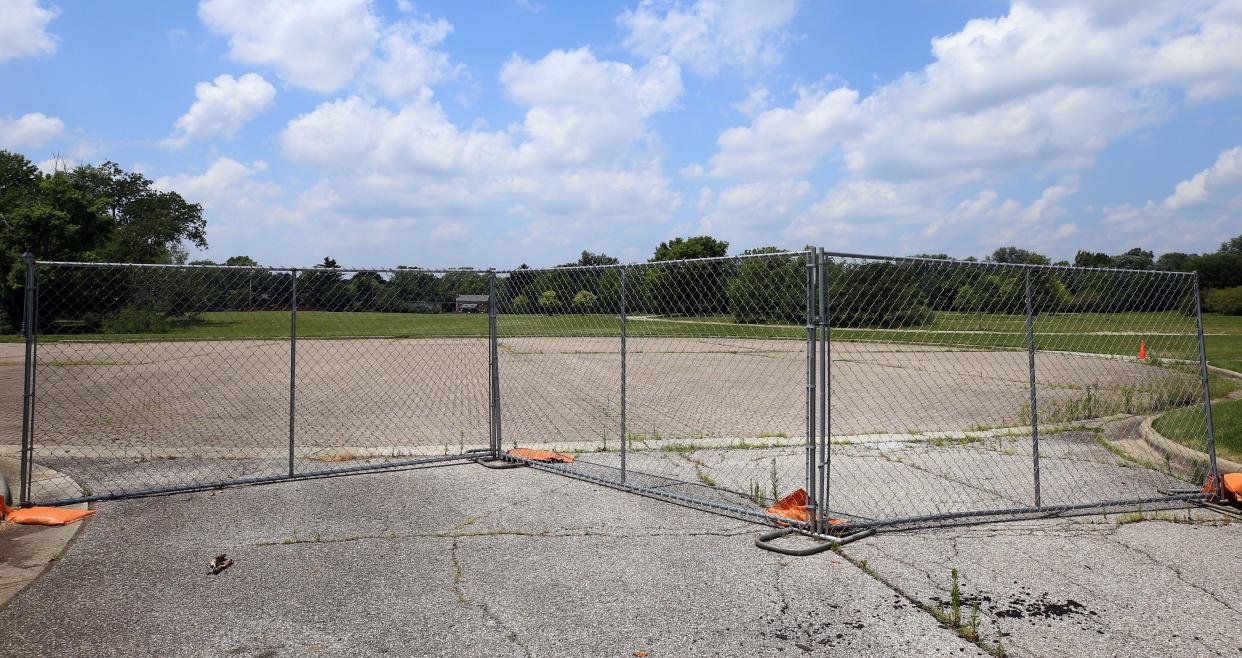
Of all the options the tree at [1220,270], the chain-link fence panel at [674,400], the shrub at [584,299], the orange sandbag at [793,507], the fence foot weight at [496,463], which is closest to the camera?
the orange sandbag at [793,507]

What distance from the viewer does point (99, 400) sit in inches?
520

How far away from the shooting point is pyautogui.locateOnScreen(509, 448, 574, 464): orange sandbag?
8.00m

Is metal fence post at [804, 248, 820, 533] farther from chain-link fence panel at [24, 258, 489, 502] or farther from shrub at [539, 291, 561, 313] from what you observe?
chain-link fence panel at [24, 258, 489, 502]

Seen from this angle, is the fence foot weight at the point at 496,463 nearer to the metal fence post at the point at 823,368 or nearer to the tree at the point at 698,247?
the metal fence post at the point at 823,368

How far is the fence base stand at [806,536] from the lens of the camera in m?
5.10

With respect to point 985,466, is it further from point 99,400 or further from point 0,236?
point 0,236

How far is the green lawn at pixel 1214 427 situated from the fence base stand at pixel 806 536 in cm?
544

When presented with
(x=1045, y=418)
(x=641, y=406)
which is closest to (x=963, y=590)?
(x=1045, y=418)

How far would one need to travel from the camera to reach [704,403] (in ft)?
42.9

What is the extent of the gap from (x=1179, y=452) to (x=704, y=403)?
6718 mm

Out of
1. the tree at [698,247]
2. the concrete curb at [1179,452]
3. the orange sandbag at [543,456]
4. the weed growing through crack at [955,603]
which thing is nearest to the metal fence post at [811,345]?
the weed growing through crack at [955,603]

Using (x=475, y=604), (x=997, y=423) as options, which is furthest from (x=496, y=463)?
(x=997, y=423)

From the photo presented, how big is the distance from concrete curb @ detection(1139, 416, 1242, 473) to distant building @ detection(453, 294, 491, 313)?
7826mm

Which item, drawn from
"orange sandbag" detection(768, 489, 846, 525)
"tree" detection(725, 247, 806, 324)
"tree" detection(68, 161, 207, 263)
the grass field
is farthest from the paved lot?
"tree" detection(68, 161, 207, 263)
